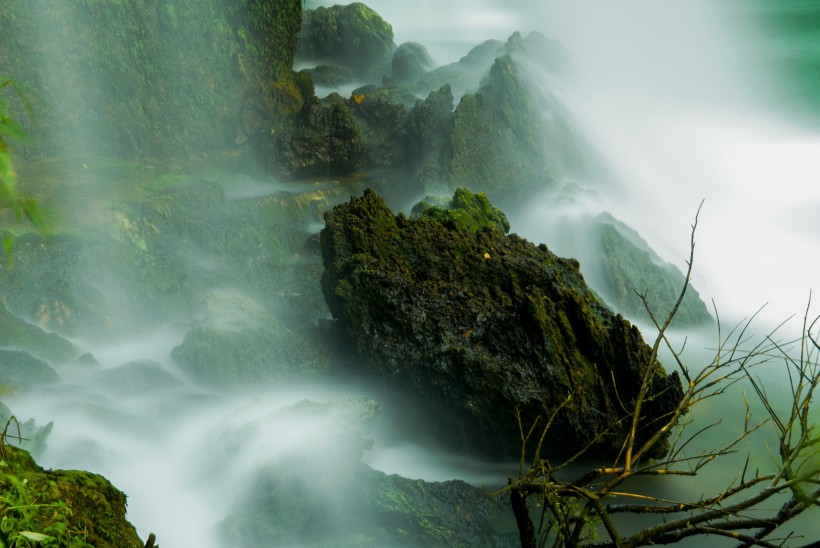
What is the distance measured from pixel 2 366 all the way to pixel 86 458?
1.72m

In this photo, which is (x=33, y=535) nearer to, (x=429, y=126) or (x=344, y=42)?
(x=429, y=126)

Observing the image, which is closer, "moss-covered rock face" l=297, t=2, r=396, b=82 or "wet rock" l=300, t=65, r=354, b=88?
"wet rock" l=300, t=65, r=354, b=88

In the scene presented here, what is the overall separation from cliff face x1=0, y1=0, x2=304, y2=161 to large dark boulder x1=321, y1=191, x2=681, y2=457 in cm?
611

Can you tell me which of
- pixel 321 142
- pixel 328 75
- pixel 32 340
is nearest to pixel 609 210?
pixel 321 142

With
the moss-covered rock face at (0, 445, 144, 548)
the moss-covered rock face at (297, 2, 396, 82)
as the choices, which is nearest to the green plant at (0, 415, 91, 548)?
the moss-covered rock face at (0, 445, 144, 548)

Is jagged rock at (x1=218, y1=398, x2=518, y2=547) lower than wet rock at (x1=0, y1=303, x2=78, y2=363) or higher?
lower

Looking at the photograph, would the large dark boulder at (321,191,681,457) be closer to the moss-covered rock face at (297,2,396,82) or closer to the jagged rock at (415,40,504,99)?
the jagged rock at (415,40,504,99)

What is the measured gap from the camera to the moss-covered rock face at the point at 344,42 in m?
17.9

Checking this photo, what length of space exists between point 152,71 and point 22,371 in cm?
686

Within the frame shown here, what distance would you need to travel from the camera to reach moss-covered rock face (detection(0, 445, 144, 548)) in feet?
6.15

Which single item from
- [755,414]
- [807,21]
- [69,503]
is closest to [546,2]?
[807,21]

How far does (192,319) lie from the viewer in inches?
352

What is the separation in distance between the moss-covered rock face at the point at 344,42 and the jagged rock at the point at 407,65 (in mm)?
533

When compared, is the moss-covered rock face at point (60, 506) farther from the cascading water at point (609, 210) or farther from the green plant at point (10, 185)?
the cascading water at point (609, 210)
